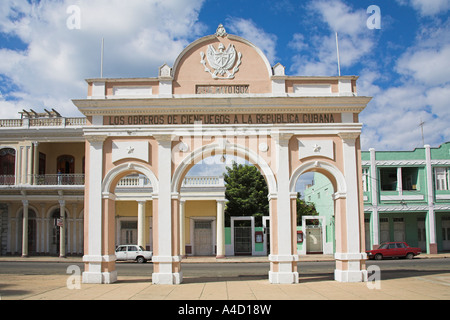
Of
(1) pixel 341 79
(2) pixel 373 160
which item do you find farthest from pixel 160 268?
(2) pixel 373 160

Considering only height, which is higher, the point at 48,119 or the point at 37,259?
the point at 48,119

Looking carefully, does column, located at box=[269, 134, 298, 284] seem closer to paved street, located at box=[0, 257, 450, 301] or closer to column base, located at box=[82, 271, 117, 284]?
paved street, located at box=[0, 257, 450, 301]

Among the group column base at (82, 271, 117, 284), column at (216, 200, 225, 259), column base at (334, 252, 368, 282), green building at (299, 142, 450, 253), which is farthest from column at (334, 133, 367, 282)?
green building at (299, 142, 450, 253)

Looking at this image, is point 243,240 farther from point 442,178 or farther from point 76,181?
point 442,178

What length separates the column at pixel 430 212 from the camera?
2602 cm

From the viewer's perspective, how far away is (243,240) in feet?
89.9

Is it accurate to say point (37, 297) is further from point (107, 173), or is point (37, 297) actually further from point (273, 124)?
point (273, 124)

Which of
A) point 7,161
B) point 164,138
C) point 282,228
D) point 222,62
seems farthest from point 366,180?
point 7,161

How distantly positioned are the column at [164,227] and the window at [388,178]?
59.0ft

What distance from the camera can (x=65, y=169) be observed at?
27062 mm

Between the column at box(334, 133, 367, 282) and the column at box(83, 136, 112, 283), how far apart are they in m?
7.24

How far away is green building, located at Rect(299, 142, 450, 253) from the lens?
2638cm

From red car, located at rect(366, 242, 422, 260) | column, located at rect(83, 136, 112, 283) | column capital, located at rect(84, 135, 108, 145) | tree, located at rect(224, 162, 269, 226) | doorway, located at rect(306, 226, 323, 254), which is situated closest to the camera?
column, located at rect(83, 136, 112, 283)

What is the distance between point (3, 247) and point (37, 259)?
4070 mm
